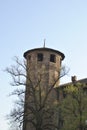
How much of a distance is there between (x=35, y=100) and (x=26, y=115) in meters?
2.22

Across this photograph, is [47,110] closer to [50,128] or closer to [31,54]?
[50,128]

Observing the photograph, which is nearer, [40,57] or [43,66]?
[43,66]

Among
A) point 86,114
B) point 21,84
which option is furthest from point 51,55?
point 86,114

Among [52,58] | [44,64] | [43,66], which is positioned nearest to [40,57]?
[44,64]

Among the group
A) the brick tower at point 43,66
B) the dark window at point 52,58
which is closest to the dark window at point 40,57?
the brick tower at point 43,66

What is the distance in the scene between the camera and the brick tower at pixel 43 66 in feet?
159

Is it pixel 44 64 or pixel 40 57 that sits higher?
pixel 40 57

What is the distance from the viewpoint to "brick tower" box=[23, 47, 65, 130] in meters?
48.5

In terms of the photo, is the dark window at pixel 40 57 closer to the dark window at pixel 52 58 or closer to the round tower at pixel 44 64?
the round tower at pixel 44 64

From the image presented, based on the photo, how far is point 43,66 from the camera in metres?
49.2

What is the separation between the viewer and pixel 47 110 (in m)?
43.5

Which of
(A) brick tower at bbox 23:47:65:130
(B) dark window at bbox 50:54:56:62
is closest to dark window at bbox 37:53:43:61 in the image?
(A) brick tower at bbox 23:47:65:130

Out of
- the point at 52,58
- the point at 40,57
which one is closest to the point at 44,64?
the point at 40,57

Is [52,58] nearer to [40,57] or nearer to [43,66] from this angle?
[40,57]
